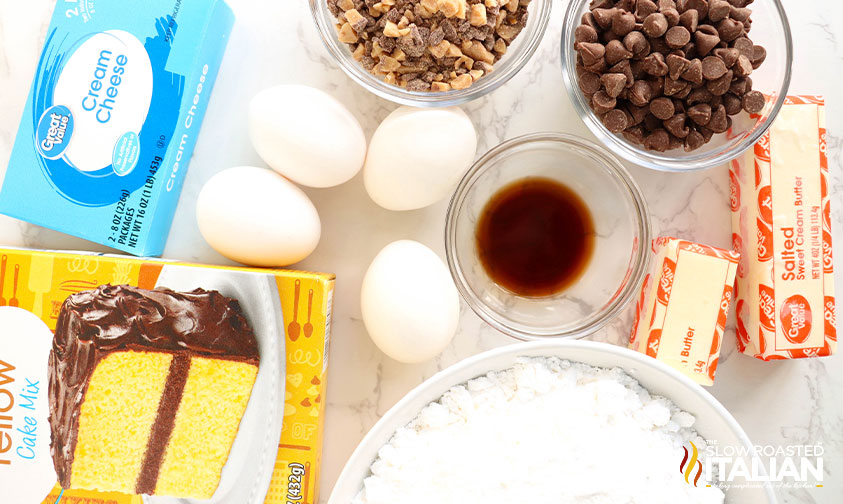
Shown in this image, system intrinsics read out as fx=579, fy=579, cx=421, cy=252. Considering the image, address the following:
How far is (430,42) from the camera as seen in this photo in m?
0.87

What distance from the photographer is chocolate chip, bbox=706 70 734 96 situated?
0.87 metres

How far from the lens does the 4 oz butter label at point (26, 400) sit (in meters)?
0.91

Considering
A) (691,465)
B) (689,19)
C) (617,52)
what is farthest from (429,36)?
(691,465)

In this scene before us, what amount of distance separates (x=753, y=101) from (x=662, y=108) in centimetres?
15

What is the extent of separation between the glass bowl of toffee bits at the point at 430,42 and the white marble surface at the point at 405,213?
11 centimetres

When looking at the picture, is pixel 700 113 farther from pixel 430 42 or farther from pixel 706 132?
pixel 430 42

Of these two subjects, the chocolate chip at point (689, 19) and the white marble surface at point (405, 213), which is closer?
the chocolate chip at point (689, 19)

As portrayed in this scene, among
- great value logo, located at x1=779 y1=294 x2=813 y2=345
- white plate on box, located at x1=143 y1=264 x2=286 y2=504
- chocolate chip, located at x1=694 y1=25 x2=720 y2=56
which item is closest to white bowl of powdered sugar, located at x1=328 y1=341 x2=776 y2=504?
white plate on box, located at x1=143 y1=264 x2=286 y2=504

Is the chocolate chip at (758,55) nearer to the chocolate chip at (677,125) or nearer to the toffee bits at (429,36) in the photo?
the chocolate chip at (677,125)

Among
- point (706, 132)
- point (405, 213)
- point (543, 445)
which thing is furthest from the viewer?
point (405, 213)

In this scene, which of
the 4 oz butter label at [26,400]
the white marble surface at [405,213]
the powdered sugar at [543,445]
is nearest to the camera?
the powdered sugar at [543,445]

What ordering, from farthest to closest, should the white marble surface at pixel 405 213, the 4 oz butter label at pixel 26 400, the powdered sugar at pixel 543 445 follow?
the white marble surface at pixel 405 213
the 4 oz butter label at pixel 26 400
the powdered sugar at pixel 543 445

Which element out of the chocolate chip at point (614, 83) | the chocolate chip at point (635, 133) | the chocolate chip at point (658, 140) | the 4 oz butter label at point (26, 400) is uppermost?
the chocolate chip at point (614, 83)

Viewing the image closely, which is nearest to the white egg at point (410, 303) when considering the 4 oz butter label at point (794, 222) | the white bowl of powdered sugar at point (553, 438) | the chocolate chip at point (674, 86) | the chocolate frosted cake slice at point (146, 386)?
the white bowl of powdered sugar at point (553, 438)
